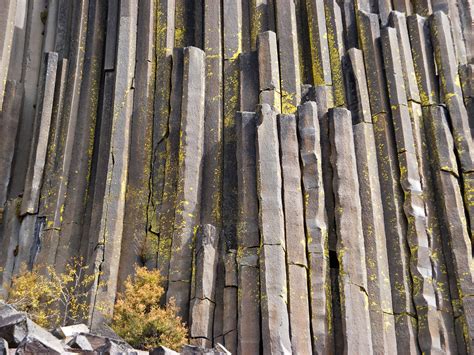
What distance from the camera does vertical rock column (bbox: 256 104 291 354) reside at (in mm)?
14172

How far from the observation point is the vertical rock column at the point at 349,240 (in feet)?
47.6

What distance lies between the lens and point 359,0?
19.5 meters

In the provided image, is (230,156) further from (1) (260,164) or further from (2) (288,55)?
(2) (288,55)

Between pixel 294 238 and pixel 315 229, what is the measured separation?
42cm

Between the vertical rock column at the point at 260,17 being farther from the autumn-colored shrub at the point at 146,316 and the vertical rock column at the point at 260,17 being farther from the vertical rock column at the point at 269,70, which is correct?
the autumn-colored shrub at the point at 146,316

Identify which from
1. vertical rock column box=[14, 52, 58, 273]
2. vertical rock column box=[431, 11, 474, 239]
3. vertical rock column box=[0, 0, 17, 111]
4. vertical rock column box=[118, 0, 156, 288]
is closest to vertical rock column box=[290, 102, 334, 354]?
vertical rock column box=[431, 11, 474, 239]

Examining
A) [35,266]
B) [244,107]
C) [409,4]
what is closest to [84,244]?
[35,266]

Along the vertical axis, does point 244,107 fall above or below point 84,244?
above

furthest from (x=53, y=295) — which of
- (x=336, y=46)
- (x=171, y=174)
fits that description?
(x=336, y=46)

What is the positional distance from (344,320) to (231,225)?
2681 millimetres

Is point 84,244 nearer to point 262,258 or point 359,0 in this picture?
point 262,258

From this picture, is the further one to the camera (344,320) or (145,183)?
(145,183)

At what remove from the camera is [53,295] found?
15.9m

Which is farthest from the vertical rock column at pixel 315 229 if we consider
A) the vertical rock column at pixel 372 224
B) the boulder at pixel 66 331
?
the boulder at pixel 66 331
